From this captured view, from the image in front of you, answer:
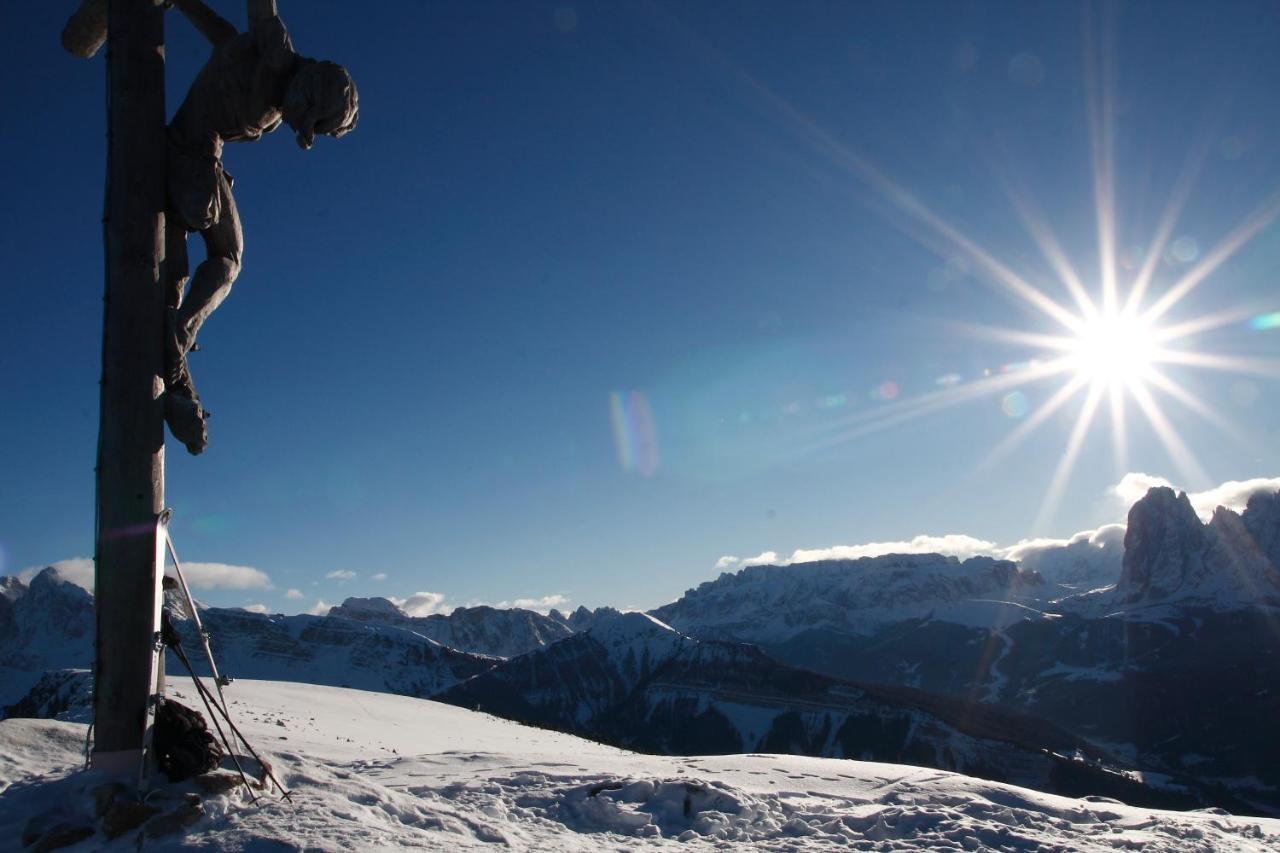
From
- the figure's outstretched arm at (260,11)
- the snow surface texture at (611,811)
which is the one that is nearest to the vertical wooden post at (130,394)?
the snow surface texture at (611,811)

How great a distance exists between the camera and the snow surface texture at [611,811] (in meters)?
6.59

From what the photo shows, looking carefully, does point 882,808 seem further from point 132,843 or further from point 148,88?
point 148,88

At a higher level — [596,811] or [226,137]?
[226,137]

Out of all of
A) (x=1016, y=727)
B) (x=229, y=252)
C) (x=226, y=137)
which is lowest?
(x=1016, y=727)

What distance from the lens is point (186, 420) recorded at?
726 centimetres

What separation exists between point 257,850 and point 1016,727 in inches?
8920

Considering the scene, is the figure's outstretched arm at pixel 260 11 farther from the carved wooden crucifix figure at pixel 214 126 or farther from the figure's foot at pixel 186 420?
the figure's foot at pixel 186 420

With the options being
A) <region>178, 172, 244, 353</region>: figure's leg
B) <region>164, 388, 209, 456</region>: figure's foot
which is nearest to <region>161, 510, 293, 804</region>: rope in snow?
<region>164, 388, 209, 456</region>: figure's foot

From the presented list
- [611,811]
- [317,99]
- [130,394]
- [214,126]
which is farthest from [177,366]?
[611,811]

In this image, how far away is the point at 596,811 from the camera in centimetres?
936

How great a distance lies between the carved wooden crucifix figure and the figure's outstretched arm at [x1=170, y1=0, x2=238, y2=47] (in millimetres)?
11

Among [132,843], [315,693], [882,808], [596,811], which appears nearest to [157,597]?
[132,843]

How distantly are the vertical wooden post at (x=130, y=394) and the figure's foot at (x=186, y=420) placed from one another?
0.09 metres

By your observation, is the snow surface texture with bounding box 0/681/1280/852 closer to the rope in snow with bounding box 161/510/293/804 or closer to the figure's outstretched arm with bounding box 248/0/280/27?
the rope in snow with bounding box 161/510/293/804
